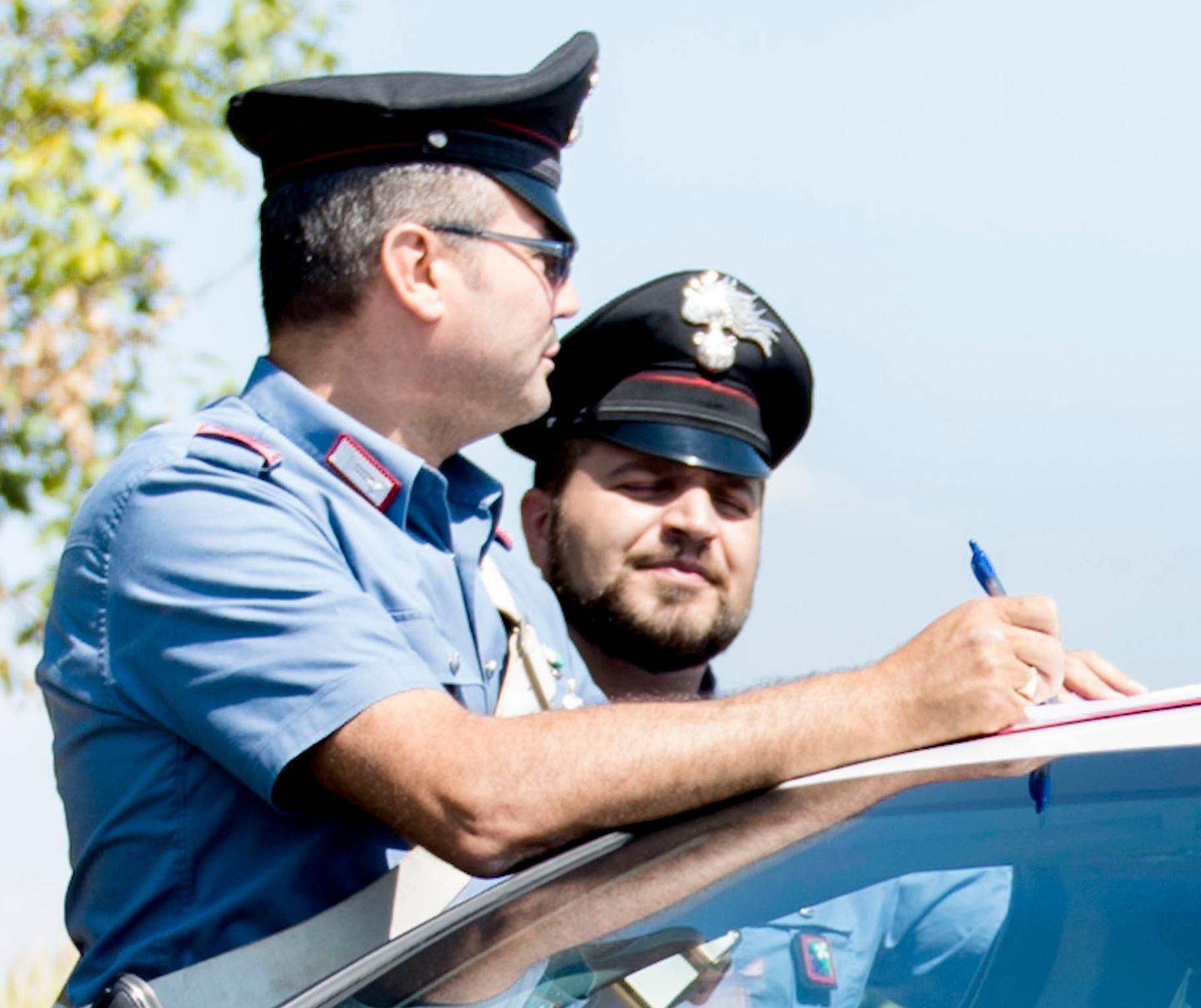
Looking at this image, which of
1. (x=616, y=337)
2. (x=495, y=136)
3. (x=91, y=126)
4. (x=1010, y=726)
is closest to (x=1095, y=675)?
(x=1010, y=726)

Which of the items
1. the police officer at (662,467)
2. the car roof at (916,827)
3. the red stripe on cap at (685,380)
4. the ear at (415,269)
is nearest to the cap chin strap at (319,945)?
the car roof at (916,827)

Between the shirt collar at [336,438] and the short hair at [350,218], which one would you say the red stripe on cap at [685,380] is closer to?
the short hair at [350,218]

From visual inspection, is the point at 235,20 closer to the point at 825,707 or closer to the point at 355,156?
the point at 355,156

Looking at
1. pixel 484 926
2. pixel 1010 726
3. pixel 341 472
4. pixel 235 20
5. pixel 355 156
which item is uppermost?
pixel 235 20

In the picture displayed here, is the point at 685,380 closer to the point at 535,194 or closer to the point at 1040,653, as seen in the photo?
the point at 535,194

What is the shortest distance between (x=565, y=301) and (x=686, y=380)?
34.4 inches

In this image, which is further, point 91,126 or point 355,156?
point 91,126

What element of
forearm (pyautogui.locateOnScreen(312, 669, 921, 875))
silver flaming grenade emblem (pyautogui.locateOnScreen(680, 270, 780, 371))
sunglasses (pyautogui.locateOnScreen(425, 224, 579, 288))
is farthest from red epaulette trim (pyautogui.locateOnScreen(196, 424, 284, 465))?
silver flaming grenade emblem (pyautogui.locateOnScreen(680, 270, 780, 371))

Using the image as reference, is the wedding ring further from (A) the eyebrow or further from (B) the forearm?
(A) the eyebrow

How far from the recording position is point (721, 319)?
3.76 metres

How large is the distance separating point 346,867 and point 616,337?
1678 millimetres

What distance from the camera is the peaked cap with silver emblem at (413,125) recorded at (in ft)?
8.86

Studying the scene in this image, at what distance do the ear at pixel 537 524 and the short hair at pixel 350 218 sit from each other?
1.04m

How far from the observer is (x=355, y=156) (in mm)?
2729
